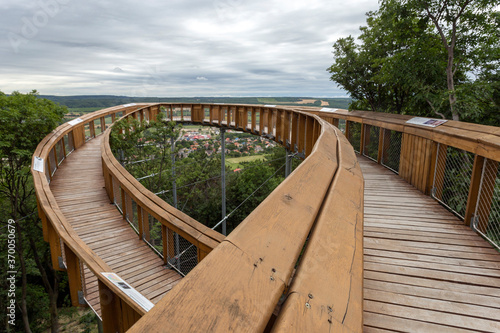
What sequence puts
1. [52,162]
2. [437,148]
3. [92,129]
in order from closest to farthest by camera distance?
[437,148]
[52,162]
[92,129]

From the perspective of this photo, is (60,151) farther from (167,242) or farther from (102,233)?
(167,242)

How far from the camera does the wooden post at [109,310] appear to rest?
2.32 meters

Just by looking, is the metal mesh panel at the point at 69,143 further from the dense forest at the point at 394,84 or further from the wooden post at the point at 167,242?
the wooden post at the point at 167,242

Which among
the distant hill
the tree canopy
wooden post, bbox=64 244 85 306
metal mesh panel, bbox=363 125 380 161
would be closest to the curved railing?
wooden post, bbox=64 244 85 306

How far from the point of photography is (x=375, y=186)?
604cm

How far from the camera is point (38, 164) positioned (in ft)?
19.4

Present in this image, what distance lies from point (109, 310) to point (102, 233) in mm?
3306

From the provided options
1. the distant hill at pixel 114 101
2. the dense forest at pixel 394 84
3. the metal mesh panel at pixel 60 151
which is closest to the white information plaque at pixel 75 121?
the dense forest at pixel 394 84

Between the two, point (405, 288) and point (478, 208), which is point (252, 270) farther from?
point (478, 208)

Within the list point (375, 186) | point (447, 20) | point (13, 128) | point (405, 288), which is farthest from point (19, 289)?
point (447, 20)

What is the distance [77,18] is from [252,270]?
1264 cm

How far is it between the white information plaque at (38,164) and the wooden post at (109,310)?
14.7 ft

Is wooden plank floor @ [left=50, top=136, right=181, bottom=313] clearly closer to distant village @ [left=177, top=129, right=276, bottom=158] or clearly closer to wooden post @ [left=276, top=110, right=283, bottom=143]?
wooden post @ [left=276, top=110, right=283, bottom=143]

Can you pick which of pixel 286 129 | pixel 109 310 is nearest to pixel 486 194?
pixel 109 310
